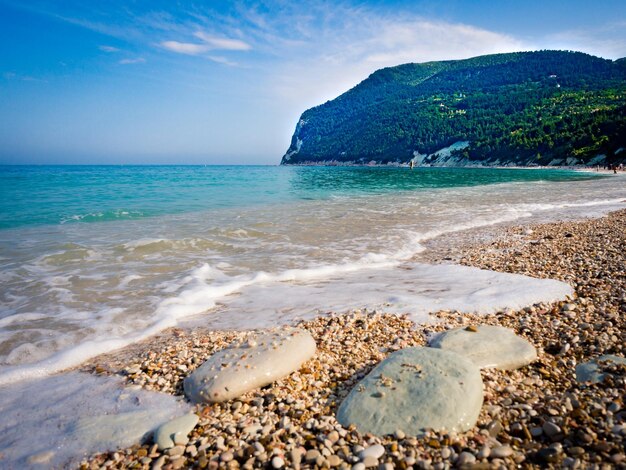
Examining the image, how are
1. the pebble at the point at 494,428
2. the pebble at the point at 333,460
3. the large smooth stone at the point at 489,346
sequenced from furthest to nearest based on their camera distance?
the large smooth stone at the point at 489,346
the pebble at the point at 494,428
the pebble at the point at 333,460

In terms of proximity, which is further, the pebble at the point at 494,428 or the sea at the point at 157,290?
the sea at the point at 157,290

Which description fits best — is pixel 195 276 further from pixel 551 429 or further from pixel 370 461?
pixel 551 429

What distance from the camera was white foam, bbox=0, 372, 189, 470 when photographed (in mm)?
3062

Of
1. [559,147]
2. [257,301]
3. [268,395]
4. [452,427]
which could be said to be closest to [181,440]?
[268,395]

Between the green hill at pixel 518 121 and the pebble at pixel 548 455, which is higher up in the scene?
the green hill at pixel 518 121

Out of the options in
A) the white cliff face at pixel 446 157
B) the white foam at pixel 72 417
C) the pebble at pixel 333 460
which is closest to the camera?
the pebble at pixel 333 460

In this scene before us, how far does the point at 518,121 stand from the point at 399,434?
151 meters

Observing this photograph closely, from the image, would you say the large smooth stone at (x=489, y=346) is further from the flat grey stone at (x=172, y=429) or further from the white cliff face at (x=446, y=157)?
the white cliff face at (x=446, y=157)

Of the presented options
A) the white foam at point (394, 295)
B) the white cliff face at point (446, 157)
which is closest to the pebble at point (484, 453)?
the white foam at point (394, 295)

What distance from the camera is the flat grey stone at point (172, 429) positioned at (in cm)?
299

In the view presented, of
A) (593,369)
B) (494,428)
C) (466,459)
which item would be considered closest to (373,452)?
(466,459)

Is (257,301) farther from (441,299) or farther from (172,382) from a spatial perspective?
(441,299)

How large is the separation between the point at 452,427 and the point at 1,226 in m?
19.4

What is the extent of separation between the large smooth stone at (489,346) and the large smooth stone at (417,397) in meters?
0.51
